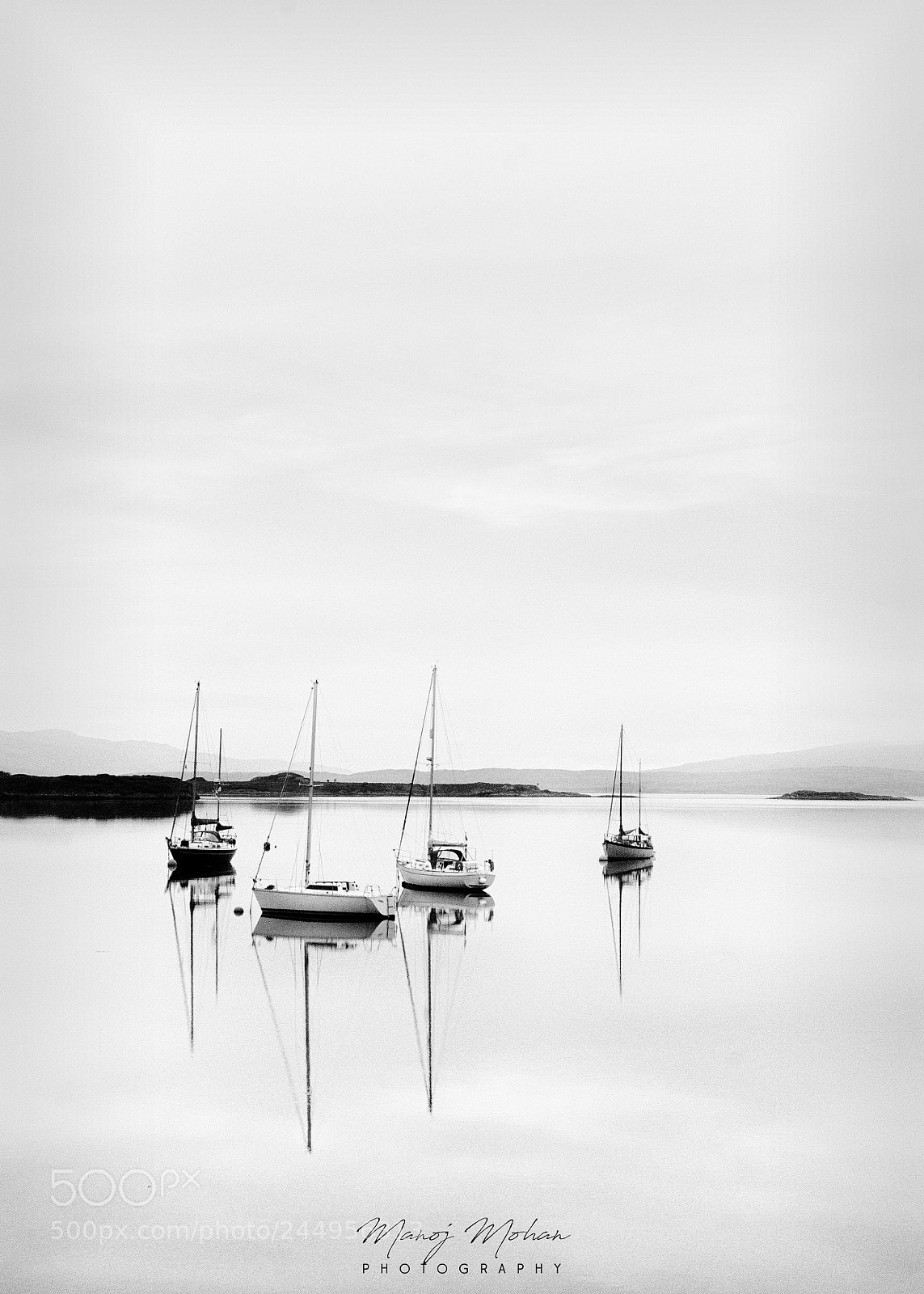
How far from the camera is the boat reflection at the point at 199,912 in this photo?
854 inches

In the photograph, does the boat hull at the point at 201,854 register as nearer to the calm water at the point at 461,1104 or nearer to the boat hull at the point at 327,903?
the calm water at the point at 461,1104

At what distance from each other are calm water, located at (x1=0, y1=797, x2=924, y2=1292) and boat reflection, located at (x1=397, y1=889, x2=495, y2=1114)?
116mm

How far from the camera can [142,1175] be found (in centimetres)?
1108

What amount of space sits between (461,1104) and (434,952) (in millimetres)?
12029

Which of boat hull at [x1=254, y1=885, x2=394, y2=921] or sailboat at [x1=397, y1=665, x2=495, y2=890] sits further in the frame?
sailboat at [x1=397, y1=665, x2=495, y2=890]

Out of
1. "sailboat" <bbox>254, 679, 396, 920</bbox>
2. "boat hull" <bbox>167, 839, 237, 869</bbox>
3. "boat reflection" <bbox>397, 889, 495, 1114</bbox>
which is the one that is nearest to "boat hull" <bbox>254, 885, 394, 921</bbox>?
"sailboat" <bbox>254, 679, 396, 920</bbox>

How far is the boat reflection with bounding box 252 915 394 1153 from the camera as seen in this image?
21.4 metres

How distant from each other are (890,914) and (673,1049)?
20.6 metres

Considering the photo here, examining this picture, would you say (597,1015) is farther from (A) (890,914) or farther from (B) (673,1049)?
(A) (890,914)

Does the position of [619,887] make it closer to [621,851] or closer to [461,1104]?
[621,851]

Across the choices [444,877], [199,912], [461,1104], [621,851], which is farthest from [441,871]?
[461,1104]

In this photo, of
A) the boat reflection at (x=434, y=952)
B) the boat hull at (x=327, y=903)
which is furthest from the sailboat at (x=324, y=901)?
the boat reflection at (x=434, y=952)
